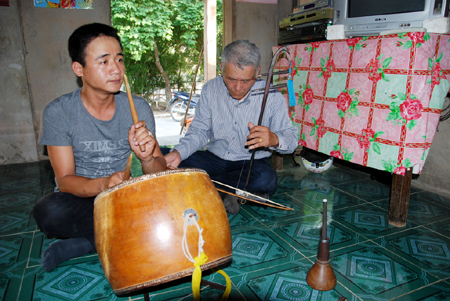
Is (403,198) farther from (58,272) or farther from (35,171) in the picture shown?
(35,171)

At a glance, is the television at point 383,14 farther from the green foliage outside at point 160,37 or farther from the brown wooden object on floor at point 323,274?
the green foliage outside at point 160,37

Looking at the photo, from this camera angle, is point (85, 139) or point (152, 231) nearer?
point (152, 231)

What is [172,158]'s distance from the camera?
2.12 metres

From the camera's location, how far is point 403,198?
2.16 meters

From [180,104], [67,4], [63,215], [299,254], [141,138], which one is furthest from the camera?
[180,104]

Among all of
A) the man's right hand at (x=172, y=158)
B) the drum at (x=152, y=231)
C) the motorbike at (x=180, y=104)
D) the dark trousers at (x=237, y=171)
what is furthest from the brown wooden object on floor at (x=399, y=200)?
the motorbike at (x=180, y=104)

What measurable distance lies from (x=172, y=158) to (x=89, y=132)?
571 millimetres

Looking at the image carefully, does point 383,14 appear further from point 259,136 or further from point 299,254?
point 299,254

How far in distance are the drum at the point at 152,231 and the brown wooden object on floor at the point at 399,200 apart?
1.58m

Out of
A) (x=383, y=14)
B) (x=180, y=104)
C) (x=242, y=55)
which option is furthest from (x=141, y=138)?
(x=180, y=104)

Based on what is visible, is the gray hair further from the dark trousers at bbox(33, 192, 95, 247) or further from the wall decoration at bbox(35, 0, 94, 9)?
the wall decoration at bbox(35, 0, 94, 9)

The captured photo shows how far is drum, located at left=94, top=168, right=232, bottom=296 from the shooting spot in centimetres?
101

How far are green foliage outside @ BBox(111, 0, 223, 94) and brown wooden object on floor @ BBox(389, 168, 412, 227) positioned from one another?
1002cm

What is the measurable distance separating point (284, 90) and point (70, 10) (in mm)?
2687
